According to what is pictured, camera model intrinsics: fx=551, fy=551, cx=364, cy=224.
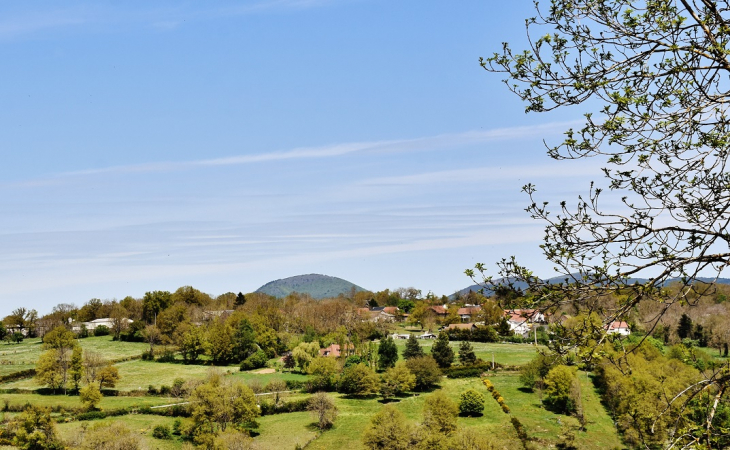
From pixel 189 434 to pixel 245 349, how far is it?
34045 mm

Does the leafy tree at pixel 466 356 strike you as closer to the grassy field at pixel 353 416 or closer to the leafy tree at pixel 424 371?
the grassy field at pixel 353 416

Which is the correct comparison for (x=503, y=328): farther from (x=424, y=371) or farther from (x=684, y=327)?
(x=684, y=327)

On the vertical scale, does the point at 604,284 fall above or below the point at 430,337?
above

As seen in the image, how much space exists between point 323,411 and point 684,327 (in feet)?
197

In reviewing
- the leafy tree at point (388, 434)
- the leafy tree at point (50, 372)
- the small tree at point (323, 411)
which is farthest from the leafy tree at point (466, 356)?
the leafy tree at point (50, 372)

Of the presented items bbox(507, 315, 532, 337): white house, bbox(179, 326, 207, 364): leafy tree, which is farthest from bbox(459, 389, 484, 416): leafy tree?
Result: bbox(179, 326, 207, 364): leafy tree

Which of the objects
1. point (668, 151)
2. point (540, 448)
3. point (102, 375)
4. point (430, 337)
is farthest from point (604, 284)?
point (430, 337)

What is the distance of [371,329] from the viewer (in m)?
86.0

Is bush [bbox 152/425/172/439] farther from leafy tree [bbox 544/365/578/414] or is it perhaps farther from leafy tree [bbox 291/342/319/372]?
leafy tree [bbox 544/365/578/414]

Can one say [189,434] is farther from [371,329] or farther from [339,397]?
[371,329]

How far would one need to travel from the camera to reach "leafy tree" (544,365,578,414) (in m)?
44.7

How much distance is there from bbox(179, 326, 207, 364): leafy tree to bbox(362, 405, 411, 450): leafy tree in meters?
45.9

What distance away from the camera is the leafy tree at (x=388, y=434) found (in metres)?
31.3

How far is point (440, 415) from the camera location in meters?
35.1
